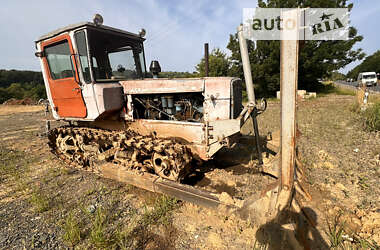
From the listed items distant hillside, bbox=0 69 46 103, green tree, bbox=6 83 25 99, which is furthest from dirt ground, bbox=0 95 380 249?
green tree, bbox=6 83 25 99

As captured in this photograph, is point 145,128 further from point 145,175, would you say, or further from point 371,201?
point 371,201

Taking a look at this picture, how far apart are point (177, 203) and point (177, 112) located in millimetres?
1589

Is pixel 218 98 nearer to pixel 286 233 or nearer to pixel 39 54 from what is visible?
pixel 286 233

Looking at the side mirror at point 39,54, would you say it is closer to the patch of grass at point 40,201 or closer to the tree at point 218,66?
the patch of grass at point 40,201

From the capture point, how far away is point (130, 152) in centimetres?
349

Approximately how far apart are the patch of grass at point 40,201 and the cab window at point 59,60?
89.2 inches

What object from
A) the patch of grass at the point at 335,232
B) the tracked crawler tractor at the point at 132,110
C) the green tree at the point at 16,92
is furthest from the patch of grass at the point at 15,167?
the green tree at the point at 16,92

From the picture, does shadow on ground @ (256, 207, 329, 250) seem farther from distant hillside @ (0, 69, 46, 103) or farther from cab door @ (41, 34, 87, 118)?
distant hillside @ (0, 69, 46, 103)

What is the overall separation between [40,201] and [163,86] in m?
2.73

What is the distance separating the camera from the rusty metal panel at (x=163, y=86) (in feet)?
10.5

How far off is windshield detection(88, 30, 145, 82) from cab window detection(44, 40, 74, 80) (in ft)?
1.62

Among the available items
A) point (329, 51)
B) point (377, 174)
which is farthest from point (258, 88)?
point (377, 174)

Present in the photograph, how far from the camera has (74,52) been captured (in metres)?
3.54

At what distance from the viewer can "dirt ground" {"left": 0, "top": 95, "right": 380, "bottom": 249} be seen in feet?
7.22
